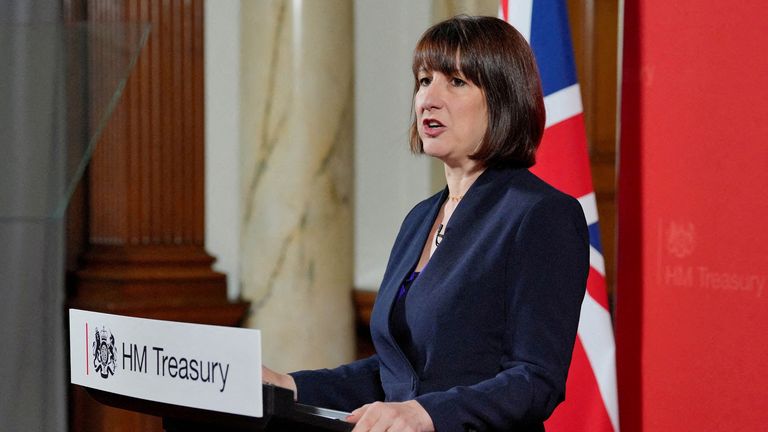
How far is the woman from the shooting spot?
1.46m

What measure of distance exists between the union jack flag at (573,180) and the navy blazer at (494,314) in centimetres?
119

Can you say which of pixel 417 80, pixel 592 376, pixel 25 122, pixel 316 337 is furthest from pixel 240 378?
pixel 316 337

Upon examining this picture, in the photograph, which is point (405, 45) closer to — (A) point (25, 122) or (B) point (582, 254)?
(A) point (25, 122)

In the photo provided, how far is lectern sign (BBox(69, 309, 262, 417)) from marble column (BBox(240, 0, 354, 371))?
8.22ft

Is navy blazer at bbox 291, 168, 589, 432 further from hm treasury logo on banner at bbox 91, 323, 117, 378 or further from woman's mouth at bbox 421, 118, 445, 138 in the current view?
hm treasury logo on banner at bbox 91, 323, 117, 378

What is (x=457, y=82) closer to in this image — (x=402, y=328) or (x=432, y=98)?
(x=432, y=98)

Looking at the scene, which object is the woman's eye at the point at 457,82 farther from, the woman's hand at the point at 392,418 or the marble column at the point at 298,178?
the marble column at the point at 298,178

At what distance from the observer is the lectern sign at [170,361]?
121 centimetres

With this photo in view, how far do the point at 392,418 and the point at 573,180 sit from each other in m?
1.64

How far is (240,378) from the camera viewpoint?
1.21m

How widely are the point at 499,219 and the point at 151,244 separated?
2.77 metres

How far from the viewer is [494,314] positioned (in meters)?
1.52
